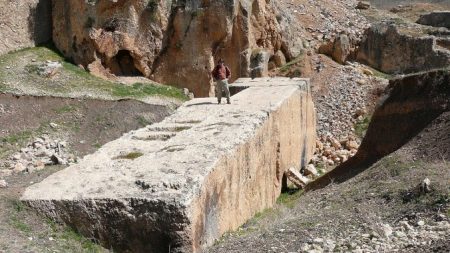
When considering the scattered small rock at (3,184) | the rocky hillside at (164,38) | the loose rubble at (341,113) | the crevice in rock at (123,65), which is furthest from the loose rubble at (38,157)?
the loose rubble at (341,113)

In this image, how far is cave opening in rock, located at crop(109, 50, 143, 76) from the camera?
69.7 ft

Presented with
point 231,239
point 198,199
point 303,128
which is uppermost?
point 198,199

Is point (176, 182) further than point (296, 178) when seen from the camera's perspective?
No

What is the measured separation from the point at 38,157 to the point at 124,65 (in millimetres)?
8997

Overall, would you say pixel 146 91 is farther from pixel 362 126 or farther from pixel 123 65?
pixel 362 126

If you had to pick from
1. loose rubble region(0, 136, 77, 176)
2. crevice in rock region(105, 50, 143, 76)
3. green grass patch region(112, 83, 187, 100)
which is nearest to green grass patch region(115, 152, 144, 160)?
loose rubble region(0, 136, 77, 176)

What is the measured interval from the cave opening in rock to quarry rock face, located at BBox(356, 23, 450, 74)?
27.3ft

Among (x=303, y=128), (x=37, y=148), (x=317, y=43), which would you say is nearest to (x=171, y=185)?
(x=37, y=148)

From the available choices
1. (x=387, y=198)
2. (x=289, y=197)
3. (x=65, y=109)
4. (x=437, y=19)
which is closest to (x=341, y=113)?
(x=289, y=197)

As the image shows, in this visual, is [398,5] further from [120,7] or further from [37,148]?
[37,148]

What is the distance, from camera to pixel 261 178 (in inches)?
453

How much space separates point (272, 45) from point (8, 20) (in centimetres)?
910

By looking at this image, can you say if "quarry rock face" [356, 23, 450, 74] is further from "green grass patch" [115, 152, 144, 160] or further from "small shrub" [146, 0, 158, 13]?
"green grass patch" [115, 152, 144, 160]

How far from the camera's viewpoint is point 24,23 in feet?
69.8
